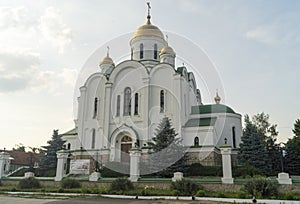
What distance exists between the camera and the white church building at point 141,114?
71.2 ft

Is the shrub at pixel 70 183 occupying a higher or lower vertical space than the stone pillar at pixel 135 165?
lower

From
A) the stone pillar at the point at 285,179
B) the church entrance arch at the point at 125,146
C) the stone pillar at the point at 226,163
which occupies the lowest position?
the stone pillar at the point at 285,179

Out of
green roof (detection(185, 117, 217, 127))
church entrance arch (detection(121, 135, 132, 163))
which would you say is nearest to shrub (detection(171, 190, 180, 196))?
green roof (detection(185, 117, 217, 127))

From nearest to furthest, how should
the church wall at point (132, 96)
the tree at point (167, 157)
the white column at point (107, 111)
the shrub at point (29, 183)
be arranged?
the shrub at point (29, 183) < the tree at point (167, 157) < the church wall at point (132, 96) < the white column at point (107, 111)

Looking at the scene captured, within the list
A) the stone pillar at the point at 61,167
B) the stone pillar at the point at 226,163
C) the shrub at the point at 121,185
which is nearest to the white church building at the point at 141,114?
the stone pillar at the point at 61,167

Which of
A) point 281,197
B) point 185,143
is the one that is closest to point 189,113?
point 185,143

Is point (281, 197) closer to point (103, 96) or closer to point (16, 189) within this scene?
point (16, 189)

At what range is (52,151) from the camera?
915 inches

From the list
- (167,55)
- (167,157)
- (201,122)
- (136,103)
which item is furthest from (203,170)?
(167,55)

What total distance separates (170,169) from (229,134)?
851 centimetres

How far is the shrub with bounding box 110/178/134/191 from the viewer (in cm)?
1380

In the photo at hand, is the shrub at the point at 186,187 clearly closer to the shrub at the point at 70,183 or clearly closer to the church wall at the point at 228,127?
the shrub at the point at 70,183

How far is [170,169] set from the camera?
16.9 m

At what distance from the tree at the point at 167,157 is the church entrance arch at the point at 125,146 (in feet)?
15.6
